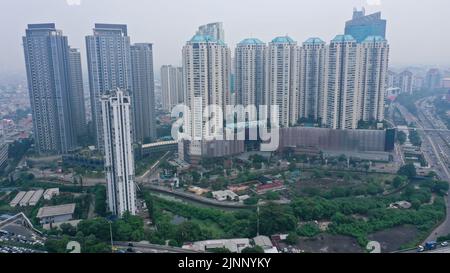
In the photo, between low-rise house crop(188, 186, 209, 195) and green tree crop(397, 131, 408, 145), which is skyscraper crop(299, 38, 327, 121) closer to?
green tree crop(397, 131, 408, 145)

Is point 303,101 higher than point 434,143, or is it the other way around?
point 303,101

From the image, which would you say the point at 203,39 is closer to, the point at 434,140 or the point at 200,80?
the point at 200,80

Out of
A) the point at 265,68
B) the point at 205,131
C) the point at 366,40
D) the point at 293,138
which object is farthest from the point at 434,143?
the point at 205,131

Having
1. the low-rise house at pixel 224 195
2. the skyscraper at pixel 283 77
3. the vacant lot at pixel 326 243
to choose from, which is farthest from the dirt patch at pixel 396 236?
the skyscraper at pixel 283 77

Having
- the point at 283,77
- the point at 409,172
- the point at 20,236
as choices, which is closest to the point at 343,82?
the point at 283,77
